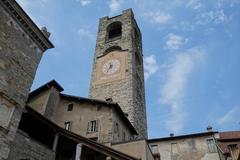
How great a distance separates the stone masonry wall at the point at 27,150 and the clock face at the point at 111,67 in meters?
15.9

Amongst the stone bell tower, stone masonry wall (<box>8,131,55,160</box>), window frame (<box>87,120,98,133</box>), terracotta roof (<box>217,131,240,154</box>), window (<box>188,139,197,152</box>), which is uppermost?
the stone bell tower

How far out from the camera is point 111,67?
27.9m

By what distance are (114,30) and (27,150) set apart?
25.4 metres

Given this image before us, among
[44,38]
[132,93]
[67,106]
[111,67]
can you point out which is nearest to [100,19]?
[111,67]

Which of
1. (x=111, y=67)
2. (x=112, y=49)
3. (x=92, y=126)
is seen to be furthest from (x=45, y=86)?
(x=112, y=49)

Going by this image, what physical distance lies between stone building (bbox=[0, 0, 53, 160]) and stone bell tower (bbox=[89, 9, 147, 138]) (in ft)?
40.9

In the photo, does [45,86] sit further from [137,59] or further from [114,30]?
[114,30]

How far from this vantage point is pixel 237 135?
76.5 ft

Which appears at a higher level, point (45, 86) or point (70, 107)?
point (45, 86)

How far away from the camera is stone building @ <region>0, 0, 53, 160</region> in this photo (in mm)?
10203

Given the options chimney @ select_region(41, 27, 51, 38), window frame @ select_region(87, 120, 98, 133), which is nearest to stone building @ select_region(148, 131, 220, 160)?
window frame @ select_region(87, 120, 98, 133)

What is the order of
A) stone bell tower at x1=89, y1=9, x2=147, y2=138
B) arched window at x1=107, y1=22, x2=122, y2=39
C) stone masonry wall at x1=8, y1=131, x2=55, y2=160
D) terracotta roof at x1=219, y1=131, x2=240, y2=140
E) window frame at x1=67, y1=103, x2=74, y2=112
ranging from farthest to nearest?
arched window at x1=107, y1=22, x2=122, y2=39, stone bell tower at x1=89, y1=9, x2=147, y2=138, terracotta roof at x1=219, y1=131, x2=240, y2=140, window frame at x1=67, y1=103, x2=74, y2=112, stone masonry wall at x1=8, y1=131, x2=55, y2=160

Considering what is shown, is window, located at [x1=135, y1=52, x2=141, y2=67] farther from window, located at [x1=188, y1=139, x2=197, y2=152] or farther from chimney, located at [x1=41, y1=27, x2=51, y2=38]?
chimney, located at [x1=41, y1=27, x2=51, y2=38]

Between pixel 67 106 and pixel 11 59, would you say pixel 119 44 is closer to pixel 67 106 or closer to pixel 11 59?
pixel 67 106
